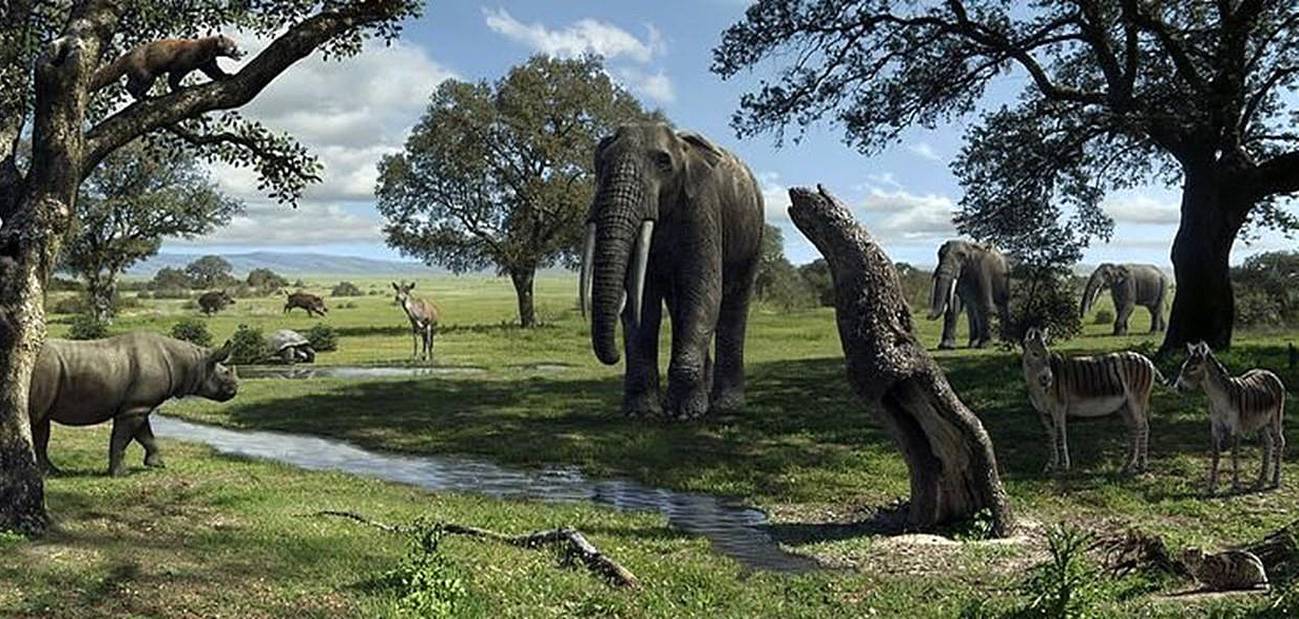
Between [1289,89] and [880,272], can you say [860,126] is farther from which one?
[880,272]

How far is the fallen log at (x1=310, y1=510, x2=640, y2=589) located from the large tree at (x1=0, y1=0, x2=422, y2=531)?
298 cm

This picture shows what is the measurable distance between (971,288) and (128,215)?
127 ft

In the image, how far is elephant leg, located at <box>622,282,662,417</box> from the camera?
19.7 m

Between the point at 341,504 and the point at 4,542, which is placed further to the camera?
the point at 341,504

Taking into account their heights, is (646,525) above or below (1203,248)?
below

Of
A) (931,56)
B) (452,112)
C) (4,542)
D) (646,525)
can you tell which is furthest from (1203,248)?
(452,112)

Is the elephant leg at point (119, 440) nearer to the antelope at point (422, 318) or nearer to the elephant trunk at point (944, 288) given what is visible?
the antelope at point (422, 318)

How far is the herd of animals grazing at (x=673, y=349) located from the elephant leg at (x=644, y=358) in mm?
24

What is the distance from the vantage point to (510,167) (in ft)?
177

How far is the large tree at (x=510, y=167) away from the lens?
172 feet

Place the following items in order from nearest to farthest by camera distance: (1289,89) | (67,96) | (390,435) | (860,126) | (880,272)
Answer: (67,96) < (880,272) < (390,435) < (1289,89) < (860,126)

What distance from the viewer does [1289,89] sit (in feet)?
74.5

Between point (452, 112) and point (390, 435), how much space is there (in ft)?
117

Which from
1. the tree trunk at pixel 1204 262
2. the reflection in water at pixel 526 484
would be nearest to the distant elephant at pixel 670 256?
the reflection in water at pixel 526 484
